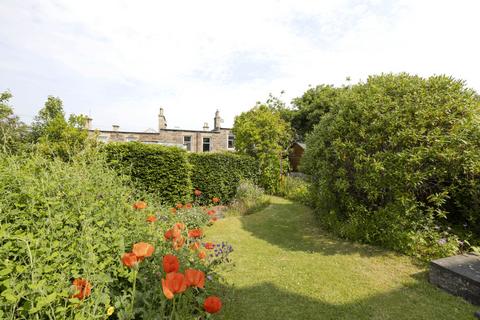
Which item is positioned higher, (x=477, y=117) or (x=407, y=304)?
(x=477, y=117)

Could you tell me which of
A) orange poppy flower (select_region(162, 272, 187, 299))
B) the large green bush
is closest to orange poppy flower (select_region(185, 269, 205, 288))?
orange poppy flower (select_region(162, 272, 187, 299))

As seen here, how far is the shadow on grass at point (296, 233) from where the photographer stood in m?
4.89

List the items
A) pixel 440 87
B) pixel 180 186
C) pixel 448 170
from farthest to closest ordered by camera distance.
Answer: pixel 180 186
pixel 440 87
pixel 448 170

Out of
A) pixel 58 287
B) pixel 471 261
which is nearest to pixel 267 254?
pixel 471 261

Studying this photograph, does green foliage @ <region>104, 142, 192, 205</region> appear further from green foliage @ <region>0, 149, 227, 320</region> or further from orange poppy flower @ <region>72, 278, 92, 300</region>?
orange poppy flower @ <region>72, 278, 92, 300</region>

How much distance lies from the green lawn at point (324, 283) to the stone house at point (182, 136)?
17126 mm

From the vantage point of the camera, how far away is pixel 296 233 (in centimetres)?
597

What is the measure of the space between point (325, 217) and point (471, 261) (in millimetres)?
2712

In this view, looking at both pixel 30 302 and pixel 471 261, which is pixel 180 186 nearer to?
pixel 30 302

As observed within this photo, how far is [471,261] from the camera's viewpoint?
142 inches

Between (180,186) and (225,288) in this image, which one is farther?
(180,186)

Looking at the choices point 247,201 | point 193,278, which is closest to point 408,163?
point 193,278

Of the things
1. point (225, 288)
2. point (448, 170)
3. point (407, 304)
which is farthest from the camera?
point (448, 170)

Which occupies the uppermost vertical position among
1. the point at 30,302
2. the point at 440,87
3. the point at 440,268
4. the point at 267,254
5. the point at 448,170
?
the point at 440,87
